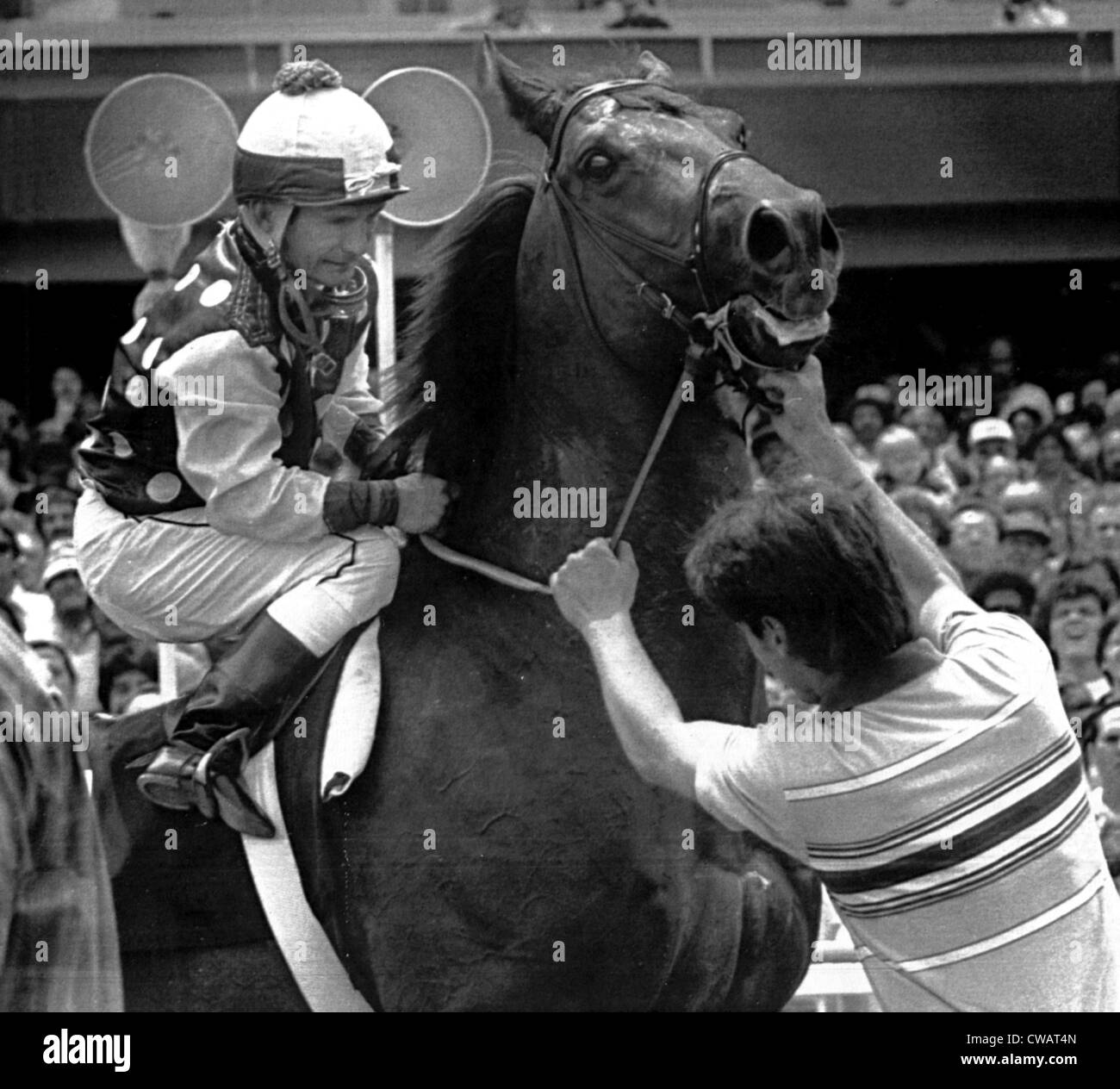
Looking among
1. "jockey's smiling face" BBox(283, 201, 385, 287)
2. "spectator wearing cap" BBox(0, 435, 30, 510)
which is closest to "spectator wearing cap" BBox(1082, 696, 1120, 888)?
"jockey's smiling face" BBox(283, 201, 385, 287)

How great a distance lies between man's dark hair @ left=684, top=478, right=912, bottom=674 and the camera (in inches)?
136

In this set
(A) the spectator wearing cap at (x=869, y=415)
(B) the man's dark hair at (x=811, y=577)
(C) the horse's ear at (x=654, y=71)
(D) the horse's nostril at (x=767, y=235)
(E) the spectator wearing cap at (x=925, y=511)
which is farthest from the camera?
(E) the spectator wearing cap at (x=925, y=511)

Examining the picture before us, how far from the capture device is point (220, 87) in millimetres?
3658

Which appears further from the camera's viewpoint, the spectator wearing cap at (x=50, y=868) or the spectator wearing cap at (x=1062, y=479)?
the spectator wearing cap at (x=1062, y=479)

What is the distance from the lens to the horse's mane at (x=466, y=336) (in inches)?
142

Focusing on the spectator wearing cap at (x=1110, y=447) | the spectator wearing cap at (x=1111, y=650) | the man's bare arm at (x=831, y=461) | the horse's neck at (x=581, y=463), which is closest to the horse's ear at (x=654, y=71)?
the horse's neck at (x=581, y=463)

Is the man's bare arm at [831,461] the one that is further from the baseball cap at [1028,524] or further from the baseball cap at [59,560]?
the baseball cap at [59,560]

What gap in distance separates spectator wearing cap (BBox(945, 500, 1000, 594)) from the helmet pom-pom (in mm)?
1314

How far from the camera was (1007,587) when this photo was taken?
3727 mm

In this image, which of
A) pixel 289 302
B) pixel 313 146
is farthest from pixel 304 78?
pixel 289 302

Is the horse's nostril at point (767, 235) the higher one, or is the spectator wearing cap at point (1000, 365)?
the horse's nostril at point (767, 235)

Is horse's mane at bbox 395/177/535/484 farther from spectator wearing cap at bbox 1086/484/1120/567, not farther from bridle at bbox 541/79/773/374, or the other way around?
spectator wearing cap at bbox 1086/484/1120/567
